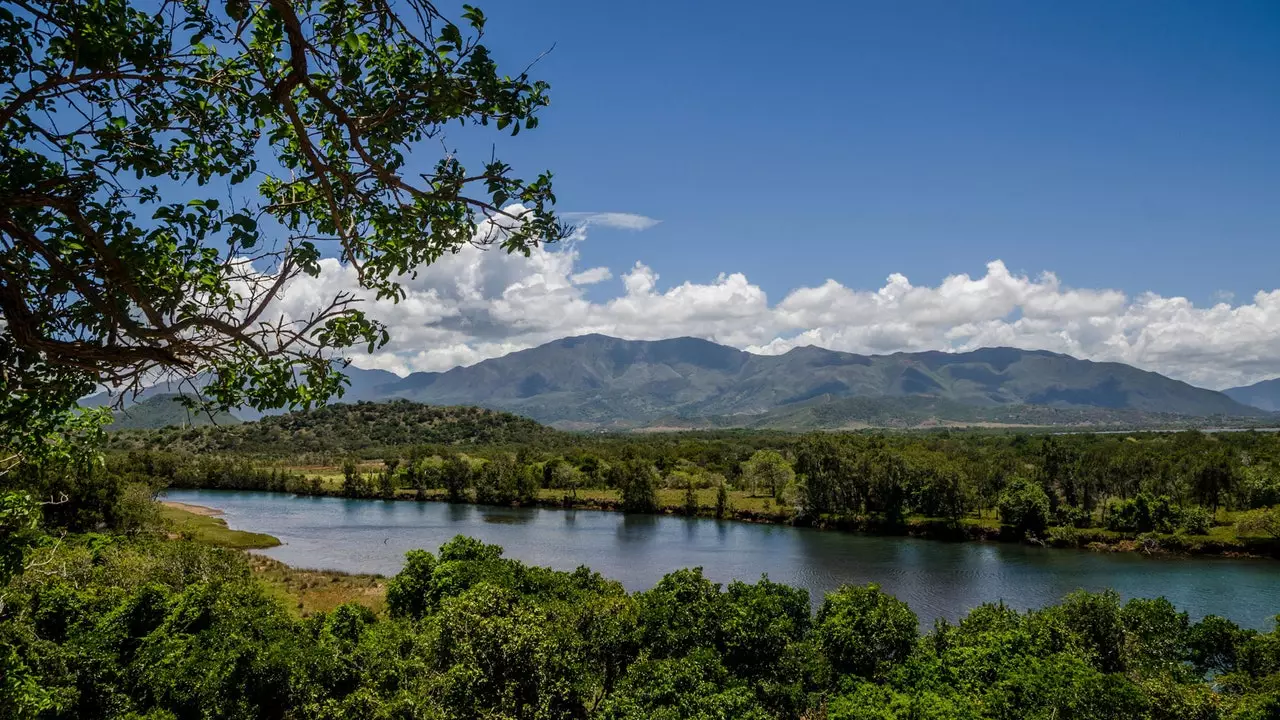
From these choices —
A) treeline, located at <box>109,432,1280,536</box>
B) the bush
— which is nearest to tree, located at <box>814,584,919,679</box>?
treeline, located at <box>109,432,1280,536</box>

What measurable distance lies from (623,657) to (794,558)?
45174 millimetres

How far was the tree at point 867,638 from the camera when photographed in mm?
23344

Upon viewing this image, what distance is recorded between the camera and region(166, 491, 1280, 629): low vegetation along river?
5059cm

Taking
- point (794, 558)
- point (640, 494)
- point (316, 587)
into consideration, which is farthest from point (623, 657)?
point (640, 494)

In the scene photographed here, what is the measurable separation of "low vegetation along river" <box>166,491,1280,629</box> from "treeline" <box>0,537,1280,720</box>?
2050cm

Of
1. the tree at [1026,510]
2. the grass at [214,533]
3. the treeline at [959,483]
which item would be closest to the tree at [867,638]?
the grass at [214,533]

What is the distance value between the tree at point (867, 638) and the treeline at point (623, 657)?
7 cm

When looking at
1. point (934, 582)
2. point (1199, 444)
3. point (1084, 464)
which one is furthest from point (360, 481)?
point (1199, 444)

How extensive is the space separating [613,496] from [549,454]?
45.3 m

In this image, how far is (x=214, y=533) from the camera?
236ft

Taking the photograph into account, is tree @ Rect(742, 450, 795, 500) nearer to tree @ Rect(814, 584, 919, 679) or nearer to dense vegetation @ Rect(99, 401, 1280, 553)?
dense vegetation @ Rect(99, 401, 1280, 553)

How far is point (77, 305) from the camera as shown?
5.70m

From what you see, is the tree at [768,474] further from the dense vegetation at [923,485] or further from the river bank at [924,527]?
the river bank at [924,527]

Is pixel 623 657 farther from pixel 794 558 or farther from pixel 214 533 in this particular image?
pixel 214 533
